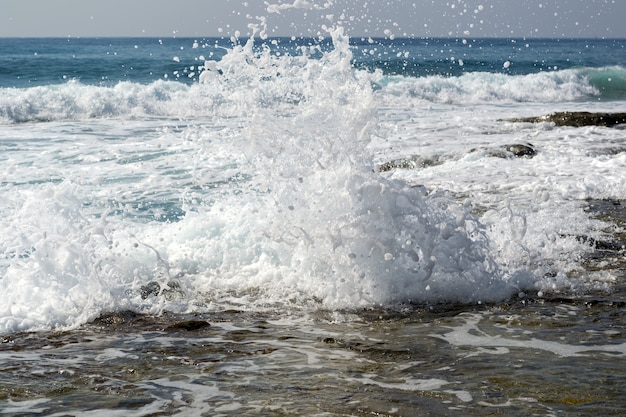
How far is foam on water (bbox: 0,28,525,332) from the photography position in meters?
5.66

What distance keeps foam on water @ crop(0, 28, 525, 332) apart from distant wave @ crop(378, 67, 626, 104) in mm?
20857

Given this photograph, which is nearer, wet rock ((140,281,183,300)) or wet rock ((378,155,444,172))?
wet rock ((140,281,183,300))

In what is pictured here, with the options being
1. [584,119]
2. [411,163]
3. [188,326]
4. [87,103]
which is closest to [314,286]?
[188,326]

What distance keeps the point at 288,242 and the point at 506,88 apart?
25.6 m

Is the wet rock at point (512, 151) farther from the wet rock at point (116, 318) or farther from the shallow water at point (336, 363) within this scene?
the wet rock at point (116, 318)

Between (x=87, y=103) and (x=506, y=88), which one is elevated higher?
(x=506, y=88)

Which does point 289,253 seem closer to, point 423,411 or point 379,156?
point 423,411

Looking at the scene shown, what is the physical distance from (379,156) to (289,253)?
6641mm

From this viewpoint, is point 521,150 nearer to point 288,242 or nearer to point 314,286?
point 288,242

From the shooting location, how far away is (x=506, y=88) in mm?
30094

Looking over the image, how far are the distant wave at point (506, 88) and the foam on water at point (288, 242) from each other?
68.4 ft

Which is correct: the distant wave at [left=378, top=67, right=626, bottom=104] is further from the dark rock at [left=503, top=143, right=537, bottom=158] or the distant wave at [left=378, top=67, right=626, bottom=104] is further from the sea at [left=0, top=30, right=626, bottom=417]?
the sea at [left=0, top=30, right=626, bottom=417]

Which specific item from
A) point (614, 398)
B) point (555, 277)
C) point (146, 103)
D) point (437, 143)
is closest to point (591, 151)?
point (437, 143)

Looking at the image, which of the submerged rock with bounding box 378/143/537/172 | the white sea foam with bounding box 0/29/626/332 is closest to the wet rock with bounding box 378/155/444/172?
the submerged rock with bounding box 378/143/537/172
